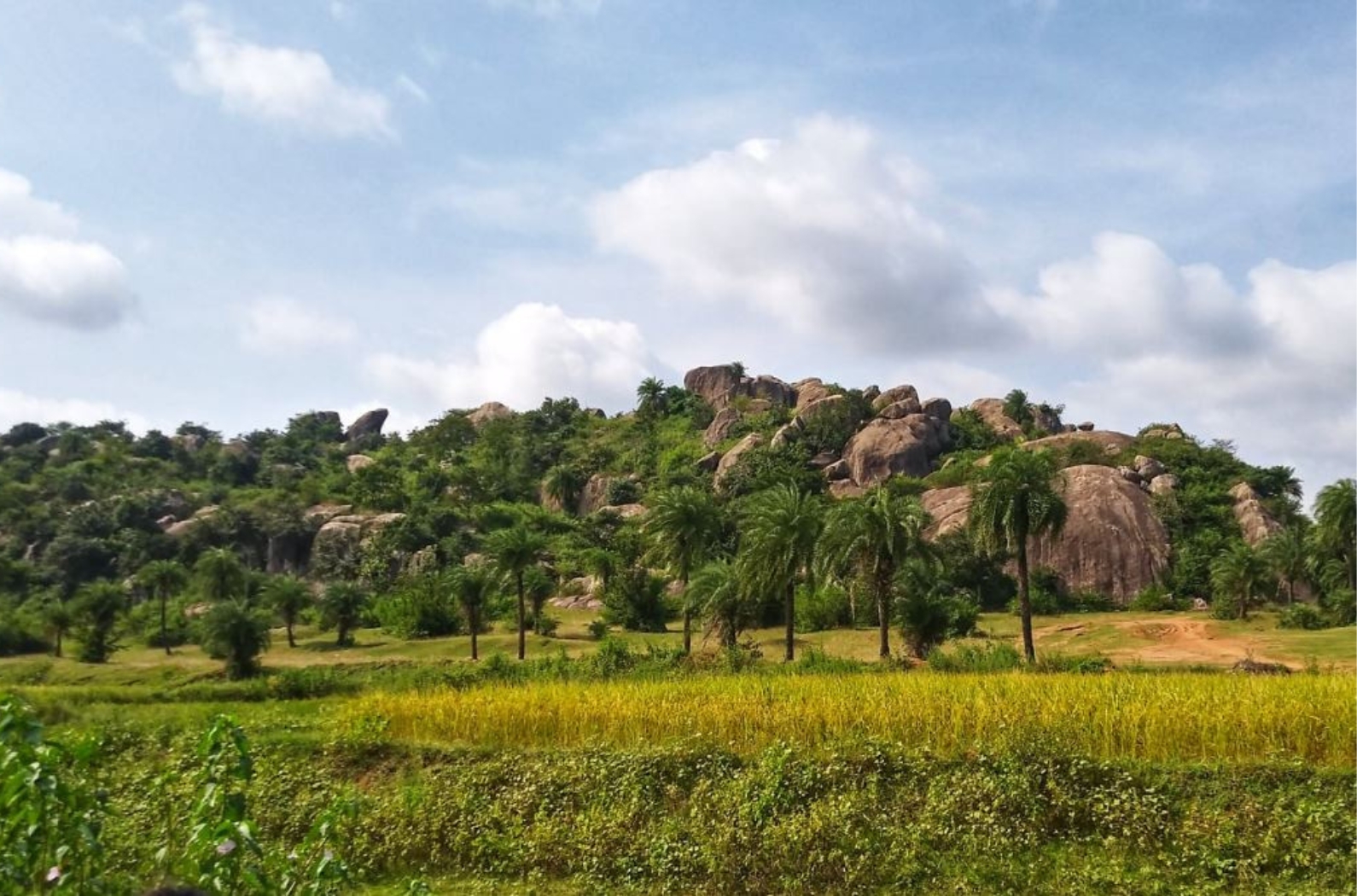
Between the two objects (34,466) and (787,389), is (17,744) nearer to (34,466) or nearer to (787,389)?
(787,389)

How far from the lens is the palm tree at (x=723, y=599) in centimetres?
3597

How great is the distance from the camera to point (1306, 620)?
1540 inches

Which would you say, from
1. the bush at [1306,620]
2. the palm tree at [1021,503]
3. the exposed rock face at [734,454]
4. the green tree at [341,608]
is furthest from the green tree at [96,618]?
the bush at [1306,620]

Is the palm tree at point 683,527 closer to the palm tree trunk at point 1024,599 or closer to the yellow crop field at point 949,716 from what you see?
the palm tree trunk at point 1024,599

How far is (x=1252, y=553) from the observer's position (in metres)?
45.9

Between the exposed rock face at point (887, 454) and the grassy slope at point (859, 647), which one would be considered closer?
the grassy slope at point (859, 647)

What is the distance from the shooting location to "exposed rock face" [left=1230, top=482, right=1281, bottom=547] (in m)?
58.4

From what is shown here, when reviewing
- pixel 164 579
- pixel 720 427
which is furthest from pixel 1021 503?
pixel 720 427

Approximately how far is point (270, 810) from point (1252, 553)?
48465 mm

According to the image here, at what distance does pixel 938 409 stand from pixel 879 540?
57.8 metres

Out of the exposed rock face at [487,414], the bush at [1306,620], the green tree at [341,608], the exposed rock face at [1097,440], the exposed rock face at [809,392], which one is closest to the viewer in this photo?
the bush at [1306,620]

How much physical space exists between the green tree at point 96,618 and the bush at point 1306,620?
5853 centimetres

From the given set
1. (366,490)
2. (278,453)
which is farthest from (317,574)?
(278,453)

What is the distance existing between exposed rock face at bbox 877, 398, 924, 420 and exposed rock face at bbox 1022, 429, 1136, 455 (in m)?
12.0
